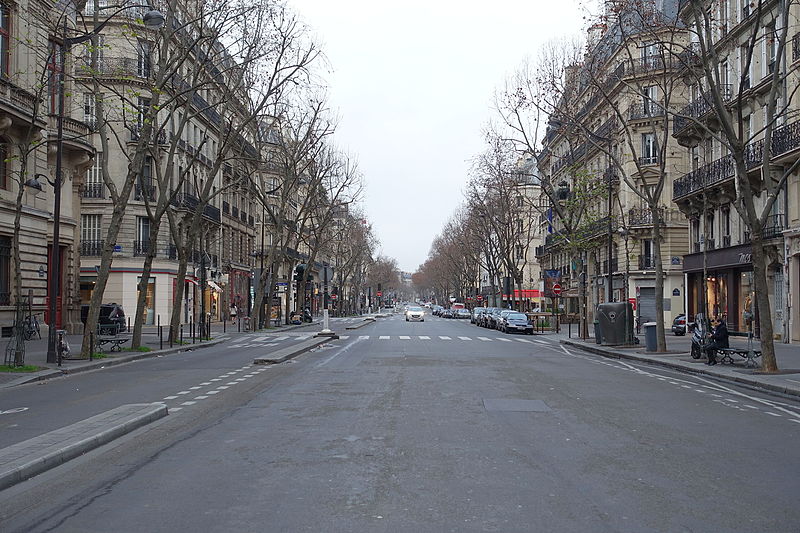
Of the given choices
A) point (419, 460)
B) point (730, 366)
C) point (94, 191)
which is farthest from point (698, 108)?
point (94, 191)

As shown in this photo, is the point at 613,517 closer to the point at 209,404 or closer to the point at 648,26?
Answer: the point at 209,404

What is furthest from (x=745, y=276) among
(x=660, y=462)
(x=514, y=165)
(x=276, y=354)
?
(x=660, y=462)

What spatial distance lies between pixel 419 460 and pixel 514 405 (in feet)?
15.4

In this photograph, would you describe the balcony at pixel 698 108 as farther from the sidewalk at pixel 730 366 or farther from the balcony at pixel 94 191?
the balcony at pixel 94 191

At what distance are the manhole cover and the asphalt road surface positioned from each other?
0.05 metres

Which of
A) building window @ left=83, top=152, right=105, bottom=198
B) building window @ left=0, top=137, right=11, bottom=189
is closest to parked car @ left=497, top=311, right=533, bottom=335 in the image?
building window @ left=83, top=152, right=105, bottom=198

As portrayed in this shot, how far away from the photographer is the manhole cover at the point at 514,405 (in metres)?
12.0

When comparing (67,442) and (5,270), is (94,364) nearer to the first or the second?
(5,270)

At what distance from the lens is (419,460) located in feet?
26.3

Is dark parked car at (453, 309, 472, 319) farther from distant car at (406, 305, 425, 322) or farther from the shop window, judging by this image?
the shop window

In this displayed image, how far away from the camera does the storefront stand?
3484 centimetres

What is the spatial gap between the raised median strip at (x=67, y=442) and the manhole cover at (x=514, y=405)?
5.05m

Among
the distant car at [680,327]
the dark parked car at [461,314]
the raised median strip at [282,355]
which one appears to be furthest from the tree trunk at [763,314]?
the dark parked car at [461,314]

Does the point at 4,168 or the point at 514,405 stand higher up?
the point at 4,168
